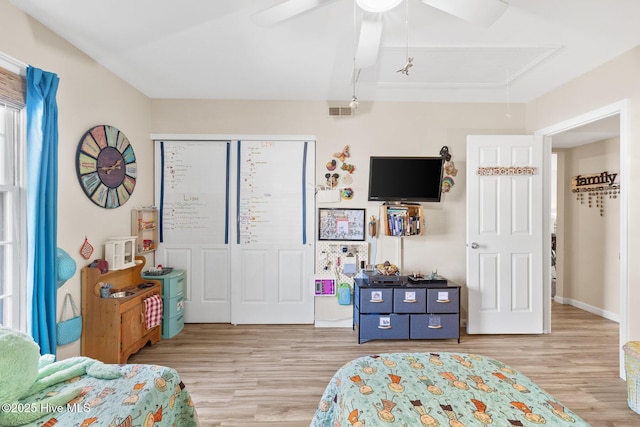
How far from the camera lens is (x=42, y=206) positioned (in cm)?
199

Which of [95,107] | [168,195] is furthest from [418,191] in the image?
[95,107]

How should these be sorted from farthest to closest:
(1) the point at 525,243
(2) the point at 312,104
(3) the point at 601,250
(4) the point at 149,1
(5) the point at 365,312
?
(3) the point at 601,250
(2) the point at 312,104
(1) the point at 525,243
(5) the point at 365,312
(4) the point at 149,1

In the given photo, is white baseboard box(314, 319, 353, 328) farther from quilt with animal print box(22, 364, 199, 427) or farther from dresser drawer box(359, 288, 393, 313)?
quilt with animal print box(22, 364, 199, 427)

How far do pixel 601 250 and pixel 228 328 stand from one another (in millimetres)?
4861

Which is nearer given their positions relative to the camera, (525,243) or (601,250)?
(525,243)

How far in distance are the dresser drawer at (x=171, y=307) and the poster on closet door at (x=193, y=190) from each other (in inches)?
26.1

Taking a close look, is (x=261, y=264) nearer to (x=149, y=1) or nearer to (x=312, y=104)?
(x=312, y=104)

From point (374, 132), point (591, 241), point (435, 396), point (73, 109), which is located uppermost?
point (374, 132)

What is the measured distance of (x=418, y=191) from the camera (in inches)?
130

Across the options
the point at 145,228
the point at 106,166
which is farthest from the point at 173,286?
the point at 106,166

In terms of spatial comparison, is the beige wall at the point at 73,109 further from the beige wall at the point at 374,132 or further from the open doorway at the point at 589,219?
the open doorway at the point at 589,219

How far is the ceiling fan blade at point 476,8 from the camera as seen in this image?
139 centimetres

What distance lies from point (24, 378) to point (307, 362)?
188cm

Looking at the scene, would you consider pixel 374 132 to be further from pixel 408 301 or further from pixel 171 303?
pixel 171 303
